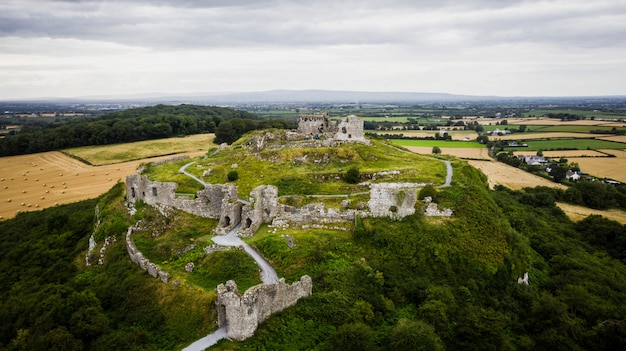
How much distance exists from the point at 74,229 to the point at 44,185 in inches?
1475

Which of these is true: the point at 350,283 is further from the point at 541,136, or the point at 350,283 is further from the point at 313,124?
the point at 541,136

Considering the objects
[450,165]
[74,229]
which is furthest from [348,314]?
[74,229]

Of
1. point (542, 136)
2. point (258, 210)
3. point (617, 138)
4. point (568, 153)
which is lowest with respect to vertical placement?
point (568, 153)

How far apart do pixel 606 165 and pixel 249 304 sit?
103294 mm

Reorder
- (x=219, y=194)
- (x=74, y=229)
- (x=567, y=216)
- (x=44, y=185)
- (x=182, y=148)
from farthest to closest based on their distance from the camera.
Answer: (x=182, y=148), (x=44, y=185), (x=567, y=216), (x=74, y=229), (x=219, y=194)

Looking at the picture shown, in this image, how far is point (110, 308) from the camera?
29266 mm

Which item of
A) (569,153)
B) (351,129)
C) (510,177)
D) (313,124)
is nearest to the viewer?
(351,129)

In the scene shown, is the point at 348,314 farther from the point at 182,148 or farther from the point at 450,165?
the point at 182,148

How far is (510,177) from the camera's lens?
84938mm

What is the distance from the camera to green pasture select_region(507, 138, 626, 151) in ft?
370

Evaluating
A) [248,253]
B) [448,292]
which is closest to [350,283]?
[448,292]

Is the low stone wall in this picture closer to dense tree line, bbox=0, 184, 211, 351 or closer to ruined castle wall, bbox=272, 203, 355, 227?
dense tree line, bbox=0, 184, 211, 351

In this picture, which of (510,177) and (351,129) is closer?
(351,129)

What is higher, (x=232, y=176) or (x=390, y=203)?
(x=232, y=176)
